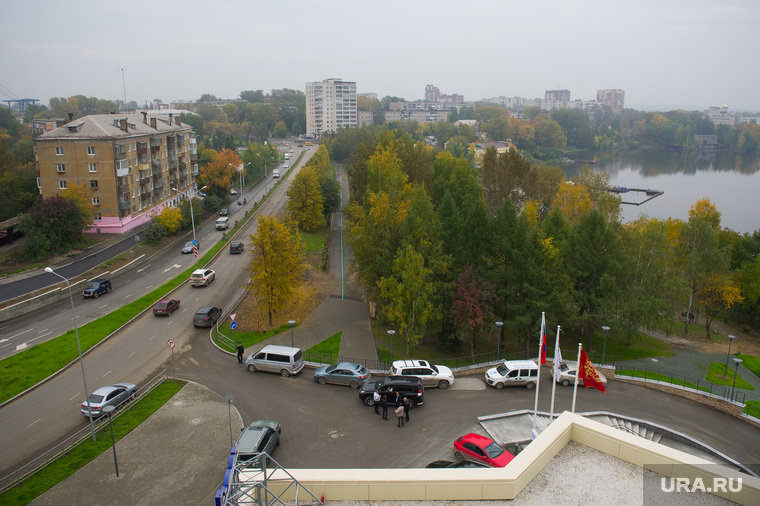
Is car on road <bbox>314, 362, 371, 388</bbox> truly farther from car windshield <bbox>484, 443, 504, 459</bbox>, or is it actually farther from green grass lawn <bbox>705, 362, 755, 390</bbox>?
green grass lawn <bbox>705, 362, 755, 390</bbox>

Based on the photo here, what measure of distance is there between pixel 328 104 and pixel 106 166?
481 ft

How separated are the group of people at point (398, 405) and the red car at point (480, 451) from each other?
2.82 metres

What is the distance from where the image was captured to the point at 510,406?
22109 mm

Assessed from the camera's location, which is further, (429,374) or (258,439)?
(429,374)

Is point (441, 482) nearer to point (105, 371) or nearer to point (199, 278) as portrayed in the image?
point (105, 371)

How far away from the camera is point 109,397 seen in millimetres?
21828

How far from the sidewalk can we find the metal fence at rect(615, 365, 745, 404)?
18783 millimetres

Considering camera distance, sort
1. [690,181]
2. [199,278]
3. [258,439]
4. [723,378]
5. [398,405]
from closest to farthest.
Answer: [258,439] < [398,405] < [723,378] < [199,278] < [690,181]

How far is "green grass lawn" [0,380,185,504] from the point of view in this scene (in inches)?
653

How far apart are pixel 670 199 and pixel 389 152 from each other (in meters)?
77.9

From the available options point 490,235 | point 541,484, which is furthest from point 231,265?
point 541,484

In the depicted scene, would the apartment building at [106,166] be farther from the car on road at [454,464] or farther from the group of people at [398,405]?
the car on road at [454,464]

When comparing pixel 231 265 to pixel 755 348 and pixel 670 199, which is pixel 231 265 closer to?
pixel 755 348

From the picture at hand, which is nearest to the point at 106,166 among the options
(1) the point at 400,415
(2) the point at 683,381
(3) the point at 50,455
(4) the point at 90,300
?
(4) the point at 90,300
